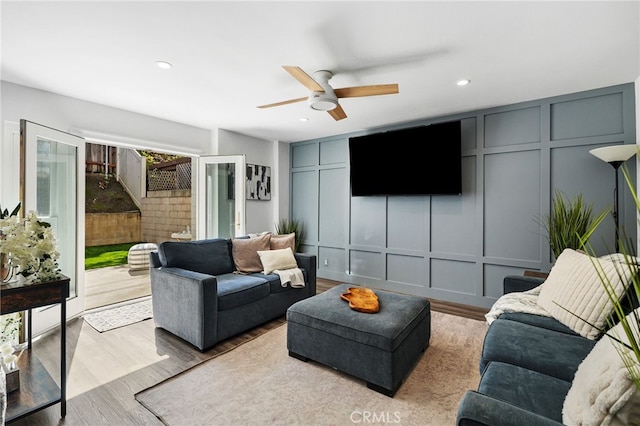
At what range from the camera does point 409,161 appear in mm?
4148

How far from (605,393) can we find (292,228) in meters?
4.78

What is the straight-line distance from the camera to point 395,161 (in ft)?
14.0

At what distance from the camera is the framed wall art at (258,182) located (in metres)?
5.07

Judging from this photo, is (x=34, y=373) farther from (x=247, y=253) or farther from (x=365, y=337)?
(x=365, y=337)

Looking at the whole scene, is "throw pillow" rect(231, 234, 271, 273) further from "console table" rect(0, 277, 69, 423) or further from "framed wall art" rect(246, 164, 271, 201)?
"console table" rect(0, 277, 69, 423)

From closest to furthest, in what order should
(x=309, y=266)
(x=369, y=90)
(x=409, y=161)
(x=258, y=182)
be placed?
(x=369, y=90) → (x=309, y=266) → (x=409, y=161) → (x=258, y=182)

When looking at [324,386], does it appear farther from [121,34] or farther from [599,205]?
[599,205]

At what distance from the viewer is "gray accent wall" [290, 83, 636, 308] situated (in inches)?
122

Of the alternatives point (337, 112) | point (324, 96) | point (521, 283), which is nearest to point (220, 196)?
point (337, 112)

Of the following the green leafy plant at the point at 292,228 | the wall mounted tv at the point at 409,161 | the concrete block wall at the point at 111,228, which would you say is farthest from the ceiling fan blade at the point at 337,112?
the concrete block wall at the point at 111,228

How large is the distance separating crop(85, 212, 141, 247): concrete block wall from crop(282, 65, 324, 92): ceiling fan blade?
309 inches

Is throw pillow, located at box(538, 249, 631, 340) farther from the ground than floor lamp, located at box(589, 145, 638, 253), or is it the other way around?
floor lamp, located at box(589, 145, 638, 253)

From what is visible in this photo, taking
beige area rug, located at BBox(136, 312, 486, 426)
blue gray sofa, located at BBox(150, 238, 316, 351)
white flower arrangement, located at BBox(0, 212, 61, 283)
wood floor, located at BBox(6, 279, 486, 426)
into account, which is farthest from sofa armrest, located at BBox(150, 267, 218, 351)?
white flower arrangement, located at BBox(0, 212, 61, 283)

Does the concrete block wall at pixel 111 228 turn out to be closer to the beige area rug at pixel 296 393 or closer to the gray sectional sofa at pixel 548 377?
the beige area rug at pixel 296 393
